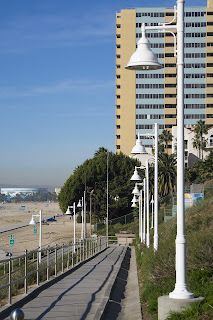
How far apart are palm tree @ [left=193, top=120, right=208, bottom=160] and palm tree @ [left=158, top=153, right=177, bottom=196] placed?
17787 millimetres

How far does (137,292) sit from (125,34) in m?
135

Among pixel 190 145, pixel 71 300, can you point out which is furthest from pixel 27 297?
pixel 190 145

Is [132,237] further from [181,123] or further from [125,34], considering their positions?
[125,34]

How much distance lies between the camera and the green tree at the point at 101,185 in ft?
308

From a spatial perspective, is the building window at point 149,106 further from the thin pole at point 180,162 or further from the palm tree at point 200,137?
the thin pole at point 180,162

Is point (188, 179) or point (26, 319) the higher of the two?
point (188, 179)

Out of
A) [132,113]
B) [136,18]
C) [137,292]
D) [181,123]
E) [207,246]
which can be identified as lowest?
[137,292]

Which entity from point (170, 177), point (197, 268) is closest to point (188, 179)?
point (170, 177)

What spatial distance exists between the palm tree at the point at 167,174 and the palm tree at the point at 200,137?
17787 mm

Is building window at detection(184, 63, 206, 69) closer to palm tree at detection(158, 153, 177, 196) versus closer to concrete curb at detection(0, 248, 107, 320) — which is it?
palm tree at detection(158, 153, 177, 196)

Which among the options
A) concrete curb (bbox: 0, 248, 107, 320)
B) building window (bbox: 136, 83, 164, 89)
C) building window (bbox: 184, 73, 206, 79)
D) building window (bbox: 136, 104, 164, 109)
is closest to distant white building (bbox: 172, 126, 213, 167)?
building window (bbox: 136, 104, 164, 109)

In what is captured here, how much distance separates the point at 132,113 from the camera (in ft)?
485

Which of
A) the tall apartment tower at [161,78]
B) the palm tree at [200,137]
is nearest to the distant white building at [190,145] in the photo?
the palm tree at [200,137]

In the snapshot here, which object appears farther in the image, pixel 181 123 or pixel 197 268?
pixel 197 268
